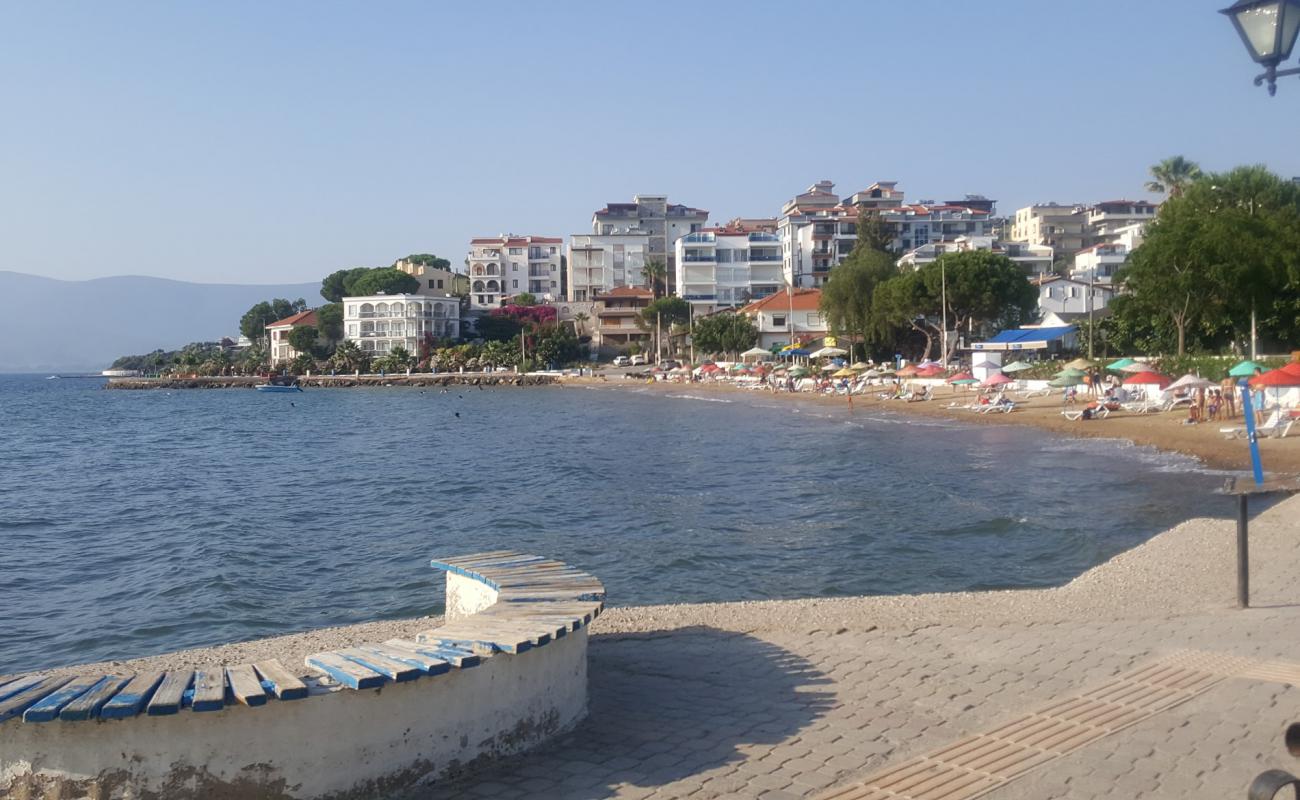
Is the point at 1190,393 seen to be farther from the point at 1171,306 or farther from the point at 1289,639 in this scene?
the point at 1289,639

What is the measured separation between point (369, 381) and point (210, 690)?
4244 inches

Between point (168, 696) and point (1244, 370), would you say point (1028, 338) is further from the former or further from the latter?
point (168, 696)

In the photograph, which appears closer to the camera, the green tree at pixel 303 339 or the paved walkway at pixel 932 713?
the paved walkway at pixel 932 713

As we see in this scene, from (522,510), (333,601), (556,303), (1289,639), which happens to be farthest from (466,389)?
(1289,639)

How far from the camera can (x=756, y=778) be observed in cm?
618

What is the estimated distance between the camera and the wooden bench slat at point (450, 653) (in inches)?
241

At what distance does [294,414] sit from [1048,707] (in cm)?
6955

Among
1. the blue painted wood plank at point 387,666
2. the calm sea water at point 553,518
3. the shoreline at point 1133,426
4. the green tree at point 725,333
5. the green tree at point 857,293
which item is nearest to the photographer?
the blue painted wood plank at point 387,666

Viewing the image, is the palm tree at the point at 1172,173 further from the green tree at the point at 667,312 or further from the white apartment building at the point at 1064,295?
the green tree at the point at 667,312

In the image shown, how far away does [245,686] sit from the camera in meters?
5.64

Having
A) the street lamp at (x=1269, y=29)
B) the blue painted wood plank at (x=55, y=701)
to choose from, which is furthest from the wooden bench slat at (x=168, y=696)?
the street lamp at (x=1269, y=29)

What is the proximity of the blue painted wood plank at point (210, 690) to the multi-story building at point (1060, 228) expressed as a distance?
125m

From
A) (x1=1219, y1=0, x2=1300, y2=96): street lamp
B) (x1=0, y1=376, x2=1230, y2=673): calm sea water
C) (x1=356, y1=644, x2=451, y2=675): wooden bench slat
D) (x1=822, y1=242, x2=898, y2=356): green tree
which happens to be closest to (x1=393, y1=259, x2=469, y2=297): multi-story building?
(x1=822, y1=242, x2=898, y2=356): green tree

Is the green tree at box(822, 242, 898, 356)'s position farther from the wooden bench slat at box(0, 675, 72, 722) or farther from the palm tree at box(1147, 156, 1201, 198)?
the wooden bench slat at box(0, 675, 72, 722)
